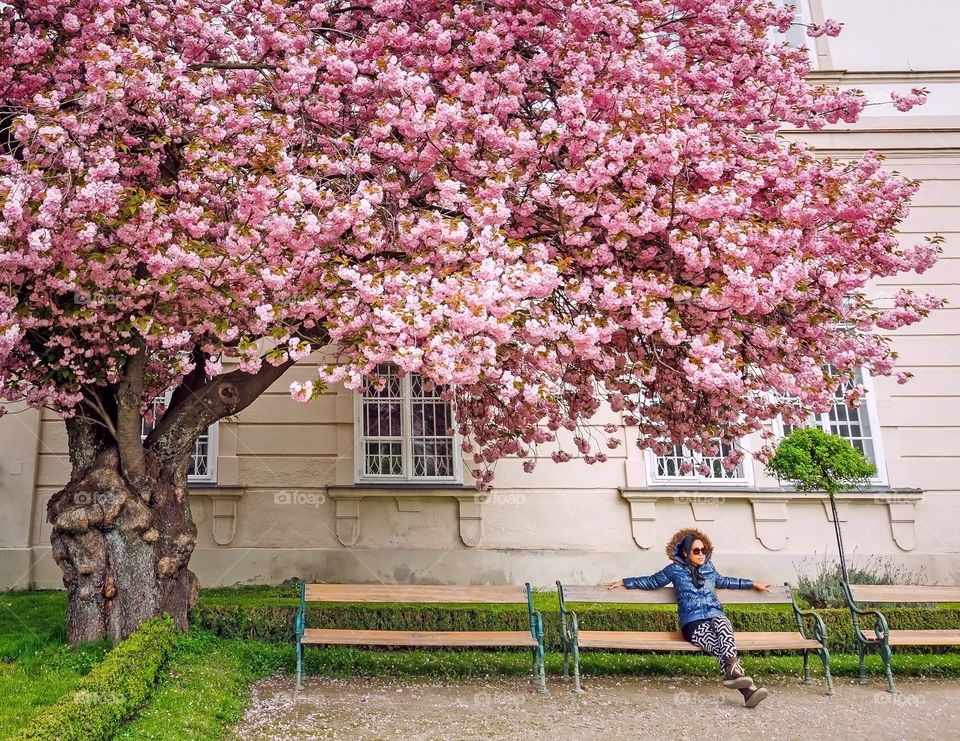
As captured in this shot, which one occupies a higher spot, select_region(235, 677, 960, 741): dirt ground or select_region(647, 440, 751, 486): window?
select_region(647, 440, 751, 486): window

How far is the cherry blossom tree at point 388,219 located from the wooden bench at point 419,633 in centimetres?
132

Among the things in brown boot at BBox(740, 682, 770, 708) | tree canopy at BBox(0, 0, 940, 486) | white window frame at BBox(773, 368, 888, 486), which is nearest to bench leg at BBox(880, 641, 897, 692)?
brown boot at BBox(740, 682, 770, 708)


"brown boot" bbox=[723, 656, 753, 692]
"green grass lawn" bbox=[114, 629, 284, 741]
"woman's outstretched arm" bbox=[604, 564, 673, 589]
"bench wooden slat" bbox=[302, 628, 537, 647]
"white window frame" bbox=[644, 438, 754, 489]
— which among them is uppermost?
"white window frame" bbox=[644, 438, 754, 489]

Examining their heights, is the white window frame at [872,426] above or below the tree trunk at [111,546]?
above

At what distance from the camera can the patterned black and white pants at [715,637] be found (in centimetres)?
595

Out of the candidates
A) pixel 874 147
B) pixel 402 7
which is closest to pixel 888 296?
pixel 874 147

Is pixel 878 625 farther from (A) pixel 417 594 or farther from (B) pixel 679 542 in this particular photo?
(A) pixel 417 594

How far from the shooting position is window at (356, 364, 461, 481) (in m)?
10.8

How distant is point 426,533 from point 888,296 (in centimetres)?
791

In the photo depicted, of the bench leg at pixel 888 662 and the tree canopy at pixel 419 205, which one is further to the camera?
the bench leg at pixel 888 662

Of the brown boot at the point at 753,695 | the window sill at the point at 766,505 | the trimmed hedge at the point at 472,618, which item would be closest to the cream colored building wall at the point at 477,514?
the window sill at the point at 766,505

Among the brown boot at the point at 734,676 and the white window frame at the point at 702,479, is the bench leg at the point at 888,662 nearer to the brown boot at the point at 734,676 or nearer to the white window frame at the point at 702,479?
the brown boot at the point at 734,676

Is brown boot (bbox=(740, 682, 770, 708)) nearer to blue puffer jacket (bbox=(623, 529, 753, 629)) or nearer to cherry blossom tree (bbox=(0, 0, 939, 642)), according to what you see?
blue puffer jacket (bbox=(623, 529, 753, 629))

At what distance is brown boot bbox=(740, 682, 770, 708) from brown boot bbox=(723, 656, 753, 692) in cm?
4
